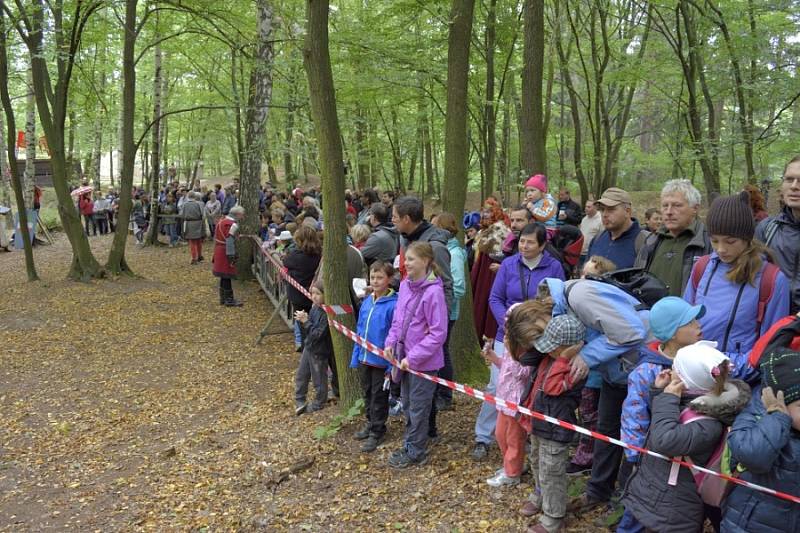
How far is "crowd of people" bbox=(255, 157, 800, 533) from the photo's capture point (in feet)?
8.82

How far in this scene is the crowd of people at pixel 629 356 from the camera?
269 cm

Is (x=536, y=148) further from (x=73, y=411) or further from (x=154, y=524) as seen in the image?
(x=73, y=411)

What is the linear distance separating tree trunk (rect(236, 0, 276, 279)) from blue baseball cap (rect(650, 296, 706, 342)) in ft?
35.4

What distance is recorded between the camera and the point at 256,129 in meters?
13.2

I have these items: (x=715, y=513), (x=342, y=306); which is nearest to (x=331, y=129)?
(x=342, y=306)

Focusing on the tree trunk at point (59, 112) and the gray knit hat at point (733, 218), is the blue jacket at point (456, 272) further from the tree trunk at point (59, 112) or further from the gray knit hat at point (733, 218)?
the tree trunk at point (59, 112)

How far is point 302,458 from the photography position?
5.16 metres

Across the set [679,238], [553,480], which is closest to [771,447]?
[553,480]

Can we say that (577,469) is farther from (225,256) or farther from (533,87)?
(225,256)

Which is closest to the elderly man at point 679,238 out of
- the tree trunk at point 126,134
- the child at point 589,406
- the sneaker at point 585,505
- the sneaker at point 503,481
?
the child at point 589,406

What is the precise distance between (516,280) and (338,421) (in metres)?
2.21

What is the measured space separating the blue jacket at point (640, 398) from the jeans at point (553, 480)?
48 cm

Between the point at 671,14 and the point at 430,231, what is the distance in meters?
15.1

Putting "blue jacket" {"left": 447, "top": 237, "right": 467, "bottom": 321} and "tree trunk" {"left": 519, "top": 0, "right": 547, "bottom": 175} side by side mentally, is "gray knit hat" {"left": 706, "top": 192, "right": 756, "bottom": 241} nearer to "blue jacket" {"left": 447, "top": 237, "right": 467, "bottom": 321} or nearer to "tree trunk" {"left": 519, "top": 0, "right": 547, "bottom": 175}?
"blue jacket" {"left": 447, "top": 237, "right": 467, "bottom": 321}
